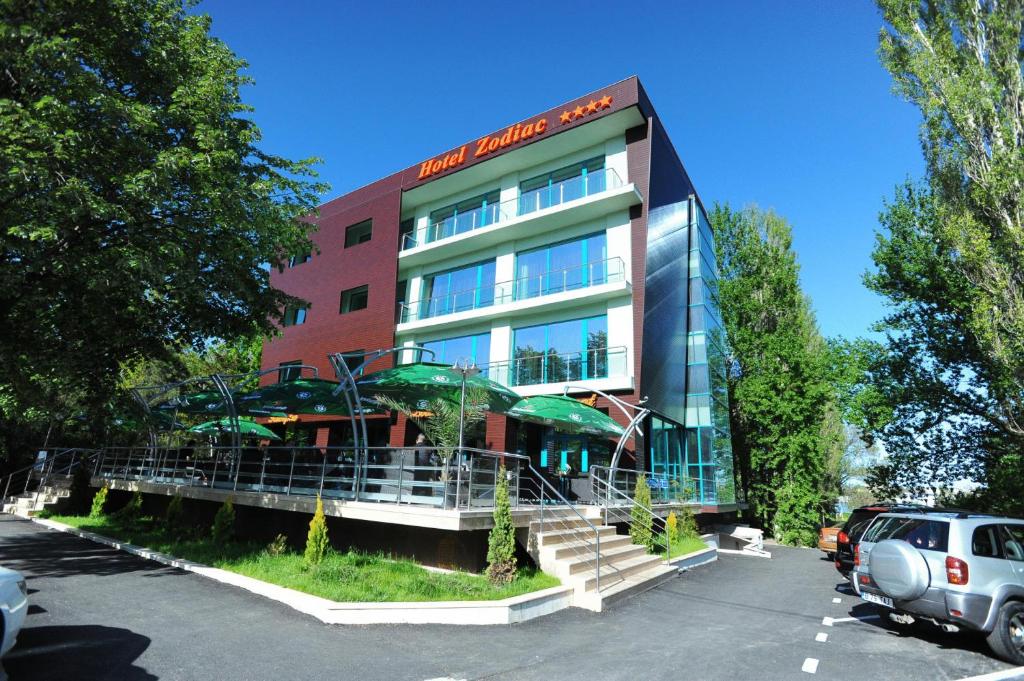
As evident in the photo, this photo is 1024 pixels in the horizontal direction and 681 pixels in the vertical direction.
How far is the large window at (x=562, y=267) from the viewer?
19.3m

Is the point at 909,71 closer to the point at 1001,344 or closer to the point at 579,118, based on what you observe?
the point at 1001,344

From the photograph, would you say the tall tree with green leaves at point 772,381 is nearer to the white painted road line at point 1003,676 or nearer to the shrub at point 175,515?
the white painted road line at point 1003,676

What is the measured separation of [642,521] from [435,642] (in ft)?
24.3

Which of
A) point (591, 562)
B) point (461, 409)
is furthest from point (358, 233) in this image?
point (591, 562)

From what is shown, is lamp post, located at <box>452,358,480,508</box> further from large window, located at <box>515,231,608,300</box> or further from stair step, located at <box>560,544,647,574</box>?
large window, located at <box>515,231,608,300</box>

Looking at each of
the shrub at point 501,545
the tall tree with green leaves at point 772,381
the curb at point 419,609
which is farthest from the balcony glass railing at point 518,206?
the curb at point 419,609

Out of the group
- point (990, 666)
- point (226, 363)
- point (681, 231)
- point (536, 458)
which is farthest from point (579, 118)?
point (226, 363)

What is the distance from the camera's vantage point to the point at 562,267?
20.2 meters

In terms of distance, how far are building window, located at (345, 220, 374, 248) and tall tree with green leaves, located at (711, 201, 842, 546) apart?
19.0 metres

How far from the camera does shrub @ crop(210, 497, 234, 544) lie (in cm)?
1186

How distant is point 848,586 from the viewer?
464 inches

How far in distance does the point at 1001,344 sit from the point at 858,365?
24.0ft

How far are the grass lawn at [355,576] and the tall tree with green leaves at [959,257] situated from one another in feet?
61.0

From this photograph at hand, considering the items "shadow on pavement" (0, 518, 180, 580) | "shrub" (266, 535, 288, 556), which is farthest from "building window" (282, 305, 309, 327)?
"shrub" (266, 535, 288, 556)
